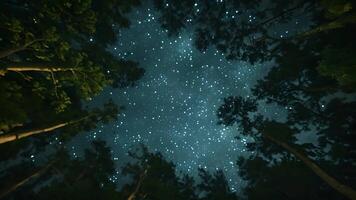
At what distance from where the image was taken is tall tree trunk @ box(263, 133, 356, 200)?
11.2 metres

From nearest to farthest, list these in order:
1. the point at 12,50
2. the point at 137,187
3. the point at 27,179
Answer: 1. the point at 12,50
2. the point at 27,179
3. the point at 137,187

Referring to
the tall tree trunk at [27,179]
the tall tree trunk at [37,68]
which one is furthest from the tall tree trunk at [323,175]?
the tall tree trunk at [27,179]

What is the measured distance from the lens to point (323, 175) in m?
12.3

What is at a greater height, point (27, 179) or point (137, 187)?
point (137, 187)

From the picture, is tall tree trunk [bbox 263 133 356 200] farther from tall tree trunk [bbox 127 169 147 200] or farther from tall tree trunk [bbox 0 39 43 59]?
tall tree trunk [bbox 0 39 43 59]

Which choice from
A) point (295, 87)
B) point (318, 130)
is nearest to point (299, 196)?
point (318, 130)

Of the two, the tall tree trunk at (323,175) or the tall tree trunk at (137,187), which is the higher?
the tall tree trunk at (137,187)

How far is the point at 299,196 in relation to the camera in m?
19.0

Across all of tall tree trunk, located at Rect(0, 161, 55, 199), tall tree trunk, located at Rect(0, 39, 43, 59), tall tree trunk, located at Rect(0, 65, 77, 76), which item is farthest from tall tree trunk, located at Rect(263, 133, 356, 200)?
tall tree trunk, located at Rect(0, 161, 55, 199)

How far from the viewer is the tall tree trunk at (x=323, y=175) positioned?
11172 mm

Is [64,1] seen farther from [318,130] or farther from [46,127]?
[318,130]

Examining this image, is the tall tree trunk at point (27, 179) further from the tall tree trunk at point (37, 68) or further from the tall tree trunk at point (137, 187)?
the tall tree trunk at point (37, 68)

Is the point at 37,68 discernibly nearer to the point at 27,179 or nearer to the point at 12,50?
the point at 12,50

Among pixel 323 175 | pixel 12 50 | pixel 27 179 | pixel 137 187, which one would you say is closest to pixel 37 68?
pixel 12 50
